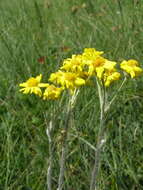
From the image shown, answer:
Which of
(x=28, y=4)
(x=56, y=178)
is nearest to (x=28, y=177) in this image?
(x=56, y=178)

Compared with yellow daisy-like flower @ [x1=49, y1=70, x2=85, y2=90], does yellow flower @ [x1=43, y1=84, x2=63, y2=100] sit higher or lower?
lower

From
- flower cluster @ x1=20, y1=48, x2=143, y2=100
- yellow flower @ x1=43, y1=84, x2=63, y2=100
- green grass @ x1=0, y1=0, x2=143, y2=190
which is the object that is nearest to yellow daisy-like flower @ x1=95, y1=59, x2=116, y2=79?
flower cluster @ x1=20, y1=48, x2=143, y2=100

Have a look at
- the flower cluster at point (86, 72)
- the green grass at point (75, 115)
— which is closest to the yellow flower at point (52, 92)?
the flower cluster at point (86, 72)

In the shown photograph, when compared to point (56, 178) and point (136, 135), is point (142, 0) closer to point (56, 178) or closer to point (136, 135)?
point (136, 135)

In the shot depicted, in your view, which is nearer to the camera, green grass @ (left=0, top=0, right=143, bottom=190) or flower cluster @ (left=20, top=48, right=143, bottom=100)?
flower cluster @ (left=20, top=48, right=143, bottom=100)

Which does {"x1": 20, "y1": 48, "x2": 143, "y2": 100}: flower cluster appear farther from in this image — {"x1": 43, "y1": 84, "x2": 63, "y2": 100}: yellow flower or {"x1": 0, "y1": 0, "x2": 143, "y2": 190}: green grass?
{"x1": 0, "y1": 0, "x2": 143, "y2": 190}: green grass

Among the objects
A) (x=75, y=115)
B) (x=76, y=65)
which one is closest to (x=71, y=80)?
(x=76, y=65)
